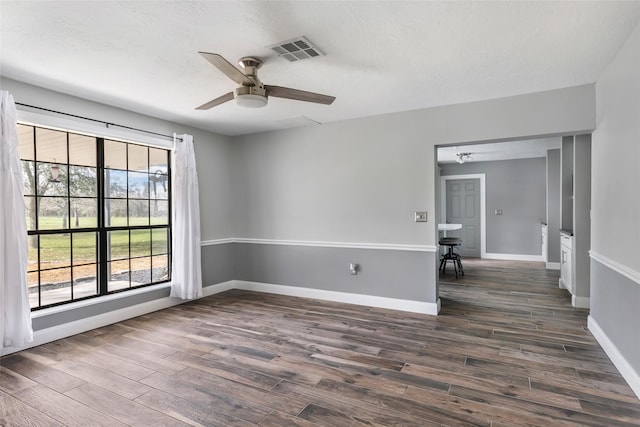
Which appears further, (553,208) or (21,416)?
(553,208)

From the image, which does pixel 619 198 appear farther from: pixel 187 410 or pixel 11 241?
pixel 11 241

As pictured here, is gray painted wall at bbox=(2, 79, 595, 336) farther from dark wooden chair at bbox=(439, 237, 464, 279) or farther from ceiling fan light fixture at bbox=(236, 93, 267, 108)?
dark wooden chair at bbox=(439, 237, 464, 279)

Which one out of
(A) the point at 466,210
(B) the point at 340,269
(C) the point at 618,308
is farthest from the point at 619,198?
(A) the point at 466,210

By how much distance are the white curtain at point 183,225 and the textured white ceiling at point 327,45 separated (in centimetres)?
92

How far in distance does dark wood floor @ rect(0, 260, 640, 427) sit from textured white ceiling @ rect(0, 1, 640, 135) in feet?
7.97

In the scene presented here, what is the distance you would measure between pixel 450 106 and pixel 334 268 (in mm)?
2486

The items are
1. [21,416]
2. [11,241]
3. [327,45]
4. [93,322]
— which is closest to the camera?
[21,416]

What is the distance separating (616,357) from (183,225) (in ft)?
15.0

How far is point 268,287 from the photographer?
5.17 metres

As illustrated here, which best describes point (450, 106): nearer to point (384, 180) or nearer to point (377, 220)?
point (384, 180)

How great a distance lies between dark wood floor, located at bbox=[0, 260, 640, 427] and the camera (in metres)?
2.09

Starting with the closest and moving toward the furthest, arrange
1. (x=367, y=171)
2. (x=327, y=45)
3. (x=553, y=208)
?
(x=327, y=45) < (x=367, y=171) < (x=553, y=208)

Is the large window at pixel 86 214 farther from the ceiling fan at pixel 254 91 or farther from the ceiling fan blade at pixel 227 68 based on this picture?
the ceiling fan blade at pixel 227 68

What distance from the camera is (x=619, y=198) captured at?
8.41 feet
